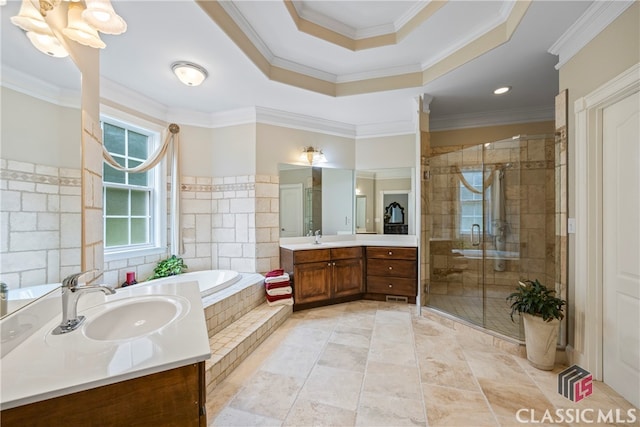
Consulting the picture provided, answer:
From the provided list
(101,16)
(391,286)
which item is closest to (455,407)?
(391,286)

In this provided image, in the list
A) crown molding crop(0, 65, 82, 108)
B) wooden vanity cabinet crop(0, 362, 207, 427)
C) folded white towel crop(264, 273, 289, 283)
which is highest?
crown molding crop(0, 65, 82, 108)

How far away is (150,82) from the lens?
2709 mm

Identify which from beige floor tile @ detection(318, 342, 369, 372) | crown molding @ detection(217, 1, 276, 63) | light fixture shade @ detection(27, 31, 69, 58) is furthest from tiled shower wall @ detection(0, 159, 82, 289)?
beige floor tile @ detection(318, 342, 369, 372)

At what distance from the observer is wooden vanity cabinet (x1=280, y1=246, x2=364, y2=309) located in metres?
3.20

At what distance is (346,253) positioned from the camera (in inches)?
137

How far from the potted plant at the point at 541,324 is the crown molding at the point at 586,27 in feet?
6.10

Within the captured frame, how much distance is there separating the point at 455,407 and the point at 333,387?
0.78m

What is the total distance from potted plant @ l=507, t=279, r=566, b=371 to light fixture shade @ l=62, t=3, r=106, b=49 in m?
3.33

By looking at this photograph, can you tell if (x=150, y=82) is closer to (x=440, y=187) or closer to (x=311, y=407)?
(x=311, y=407)

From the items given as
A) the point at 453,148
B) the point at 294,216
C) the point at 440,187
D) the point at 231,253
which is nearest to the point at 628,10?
the point at 440,187

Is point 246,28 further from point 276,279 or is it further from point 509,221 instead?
point 509,221

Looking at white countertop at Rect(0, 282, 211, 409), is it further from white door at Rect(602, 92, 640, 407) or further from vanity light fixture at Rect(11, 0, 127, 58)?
white door at Rect(602, 92, 640, 407)

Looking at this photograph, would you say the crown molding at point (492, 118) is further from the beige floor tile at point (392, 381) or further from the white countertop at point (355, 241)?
the beige floor tile at point (392, 381)

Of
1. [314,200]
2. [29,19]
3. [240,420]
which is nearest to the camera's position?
[29,19]
